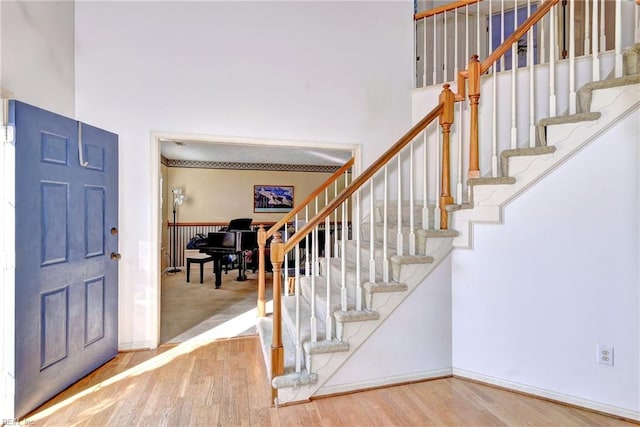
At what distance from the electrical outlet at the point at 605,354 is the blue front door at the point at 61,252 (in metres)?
3.44

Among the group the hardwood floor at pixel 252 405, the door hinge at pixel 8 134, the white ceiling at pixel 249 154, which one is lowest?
the hardwood floor at pixel 252 405

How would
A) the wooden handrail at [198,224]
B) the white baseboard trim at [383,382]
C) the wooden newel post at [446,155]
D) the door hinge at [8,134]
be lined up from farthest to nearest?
the wooden handrail at [198,224], the wooden newel post at [446,155], the white baseboard trim at [383,382], the door hinge at [8,134]

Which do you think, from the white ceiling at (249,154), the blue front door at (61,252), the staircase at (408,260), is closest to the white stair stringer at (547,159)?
the staircase at (408,260)

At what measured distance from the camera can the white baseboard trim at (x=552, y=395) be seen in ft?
6.57

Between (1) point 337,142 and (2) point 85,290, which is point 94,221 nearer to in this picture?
(2) point 85,290

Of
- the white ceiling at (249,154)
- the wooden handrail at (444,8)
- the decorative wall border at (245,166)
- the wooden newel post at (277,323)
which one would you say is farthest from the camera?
the decorative wall border at (245,166)

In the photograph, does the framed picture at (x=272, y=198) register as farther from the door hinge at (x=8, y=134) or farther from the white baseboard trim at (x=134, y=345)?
the door hinge at (x=8, y=134)

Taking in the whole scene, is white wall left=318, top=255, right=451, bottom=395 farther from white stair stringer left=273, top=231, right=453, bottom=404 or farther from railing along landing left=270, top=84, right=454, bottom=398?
railing along landing left=270, top=84, right=454, bottom=398

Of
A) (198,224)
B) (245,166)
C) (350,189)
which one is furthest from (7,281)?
(245,166)

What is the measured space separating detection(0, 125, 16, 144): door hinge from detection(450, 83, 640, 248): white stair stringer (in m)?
2.83

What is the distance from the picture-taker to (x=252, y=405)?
7.03 ft

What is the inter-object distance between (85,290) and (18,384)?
26.4 inches

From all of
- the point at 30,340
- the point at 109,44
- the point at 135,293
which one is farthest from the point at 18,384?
the point at 109,44

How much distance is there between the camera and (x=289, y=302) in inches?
121
